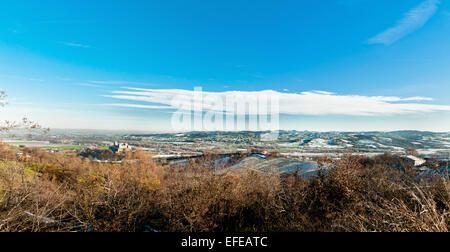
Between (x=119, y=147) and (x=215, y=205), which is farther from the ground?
(x=215, y=205)

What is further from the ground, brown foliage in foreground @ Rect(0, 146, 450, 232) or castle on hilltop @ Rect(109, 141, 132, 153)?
brown foliage in foreground @ Rect(0, 146, 450, 232)

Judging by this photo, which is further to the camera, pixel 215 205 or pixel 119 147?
pixel 119 147

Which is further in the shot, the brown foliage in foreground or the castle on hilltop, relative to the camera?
the castle on hilltop

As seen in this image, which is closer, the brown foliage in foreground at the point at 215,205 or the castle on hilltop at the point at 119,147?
the brown foliage in foreground at the point at 215,205

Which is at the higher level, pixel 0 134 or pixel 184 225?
pixel 0 134

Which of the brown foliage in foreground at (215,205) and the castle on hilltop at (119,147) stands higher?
the brown foliage in foreground at (215,205)
